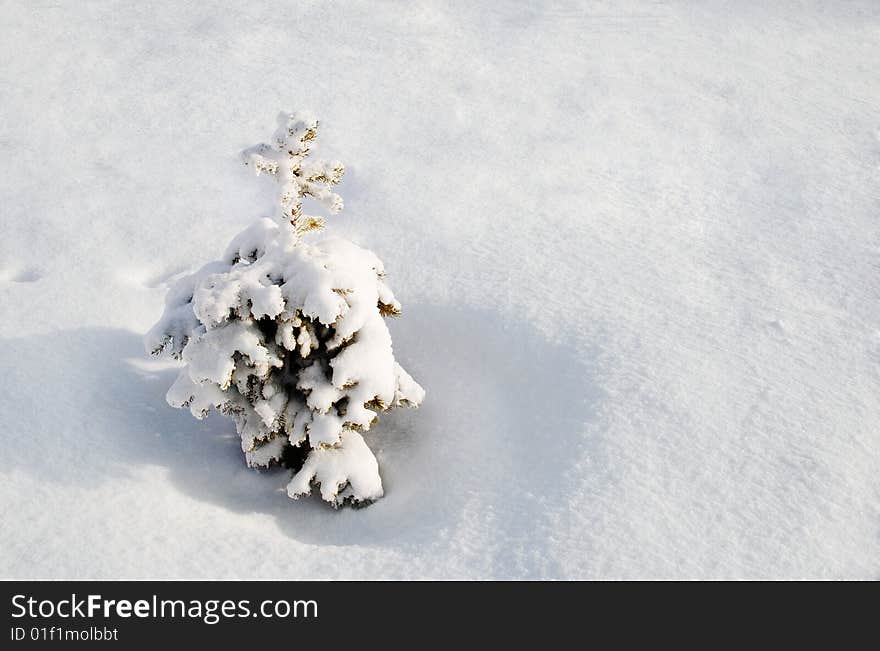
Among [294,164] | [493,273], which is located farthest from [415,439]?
[294,164]

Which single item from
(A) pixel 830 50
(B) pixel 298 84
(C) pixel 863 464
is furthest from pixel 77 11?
(C) pixel 863 464

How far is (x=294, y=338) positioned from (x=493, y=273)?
7.19 ft

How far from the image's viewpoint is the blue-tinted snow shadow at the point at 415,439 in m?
4.77

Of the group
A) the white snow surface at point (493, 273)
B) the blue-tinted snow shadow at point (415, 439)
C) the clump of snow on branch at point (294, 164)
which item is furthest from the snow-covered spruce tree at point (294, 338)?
the white snow surface at point (493, 273)

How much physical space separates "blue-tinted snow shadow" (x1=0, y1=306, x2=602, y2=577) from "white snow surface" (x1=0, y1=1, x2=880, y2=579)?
0.02 metres

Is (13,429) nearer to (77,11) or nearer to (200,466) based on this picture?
(200,466)

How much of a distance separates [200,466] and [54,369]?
1.23 metres

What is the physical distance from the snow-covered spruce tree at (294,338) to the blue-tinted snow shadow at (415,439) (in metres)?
0.27

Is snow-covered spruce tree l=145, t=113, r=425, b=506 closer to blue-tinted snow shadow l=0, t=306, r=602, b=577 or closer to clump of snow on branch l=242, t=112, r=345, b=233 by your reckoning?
clump of snow on branch l=242, t=112, r=345, b=233

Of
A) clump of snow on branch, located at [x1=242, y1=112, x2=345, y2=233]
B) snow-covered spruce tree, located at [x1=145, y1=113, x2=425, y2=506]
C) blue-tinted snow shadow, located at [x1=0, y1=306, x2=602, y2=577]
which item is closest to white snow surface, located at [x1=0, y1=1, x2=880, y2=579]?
blue-tinted snow shadow, located at [x1=0, y1=306, x2=602, y2=577]

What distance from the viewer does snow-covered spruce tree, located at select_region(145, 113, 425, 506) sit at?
446 cm

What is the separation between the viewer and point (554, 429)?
5156 mm

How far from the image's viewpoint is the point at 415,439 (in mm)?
5492

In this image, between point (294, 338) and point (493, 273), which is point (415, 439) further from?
point (493, 273)
